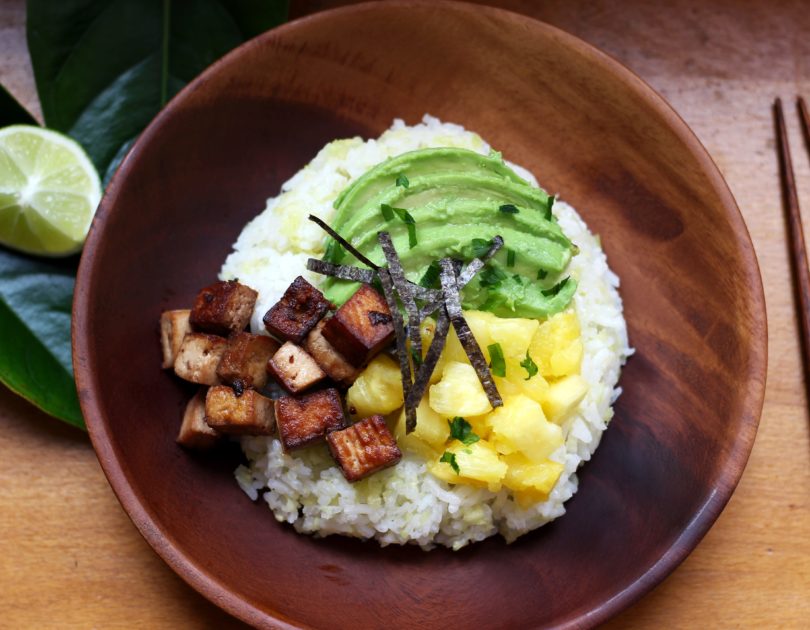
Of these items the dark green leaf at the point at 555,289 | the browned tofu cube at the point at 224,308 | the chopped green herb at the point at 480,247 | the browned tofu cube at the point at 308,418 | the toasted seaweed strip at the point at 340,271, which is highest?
the chopped green herb at the point at 480,247

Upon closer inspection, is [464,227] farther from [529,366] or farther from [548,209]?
[529,366]

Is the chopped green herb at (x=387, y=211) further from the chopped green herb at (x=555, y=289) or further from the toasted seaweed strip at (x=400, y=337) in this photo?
the chopped green herb at (x=555, y=289)

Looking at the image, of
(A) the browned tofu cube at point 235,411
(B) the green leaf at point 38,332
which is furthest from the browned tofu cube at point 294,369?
(B) the green leaf at point 38,332

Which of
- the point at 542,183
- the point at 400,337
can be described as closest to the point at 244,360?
the point at 400,337

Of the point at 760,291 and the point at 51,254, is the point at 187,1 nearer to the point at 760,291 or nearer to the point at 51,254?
the point at 51,254

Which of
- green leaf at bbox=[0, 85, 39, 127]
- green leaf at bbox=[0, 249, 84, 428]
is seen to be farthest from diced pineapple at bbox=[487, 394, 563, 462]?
green leaf at bbox=[0, 85, 39, 127]

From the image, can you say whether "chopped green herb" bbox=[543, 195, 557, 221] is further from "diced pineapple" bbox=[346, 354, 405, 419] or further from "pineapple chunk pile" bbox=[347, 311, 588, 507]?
"diced pineapple" bbox=[346, 354, 405, 419]

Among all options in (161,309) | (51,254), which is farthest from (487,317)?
(51,254)
